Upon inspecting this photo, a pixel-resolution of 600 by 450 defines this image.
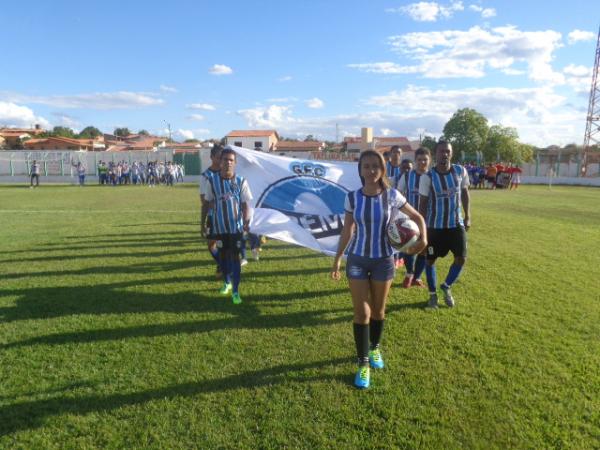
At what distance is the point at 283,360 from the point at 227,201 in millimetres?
2549

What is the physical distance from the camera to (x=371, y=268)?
3.72 meters

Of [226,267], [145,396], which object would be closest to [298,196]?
Answer: [226,267]

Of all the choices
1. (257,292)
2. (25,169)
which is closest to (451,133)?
(25,169)

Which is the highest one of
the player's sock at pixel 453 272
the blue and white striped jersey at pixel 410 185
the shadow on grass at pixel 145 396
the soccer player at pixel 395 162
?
the soccer player at pixel 395 162

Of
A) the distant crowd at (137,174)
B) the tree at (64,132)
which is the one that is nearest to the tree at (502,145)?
the distant crowd at (137,174)

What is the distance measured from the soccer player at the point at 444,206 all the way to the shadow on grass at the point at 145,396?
2.33m

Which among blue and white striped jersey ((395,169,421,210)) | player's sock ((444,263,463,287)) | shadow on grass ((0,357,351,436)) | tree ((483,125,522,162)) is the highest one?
tree ((483,125,522,162))

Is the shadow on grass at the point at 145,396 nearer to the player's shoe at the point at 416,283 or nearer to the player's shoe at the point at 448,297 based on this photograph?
the player's shoe at the point at 448,297

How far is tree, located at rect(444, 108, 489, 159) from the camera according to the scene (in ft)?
175

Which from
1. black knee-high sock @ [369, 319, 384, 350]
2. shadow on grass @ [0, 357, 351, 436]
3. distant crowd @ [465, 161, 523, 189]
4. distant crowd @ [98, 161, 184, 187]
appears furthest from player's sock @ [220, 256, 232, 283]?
distant crowd @ [98, 161, 184, 187]

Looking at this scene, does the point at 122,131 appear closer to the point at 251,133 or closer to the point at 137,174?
the point at 251,133

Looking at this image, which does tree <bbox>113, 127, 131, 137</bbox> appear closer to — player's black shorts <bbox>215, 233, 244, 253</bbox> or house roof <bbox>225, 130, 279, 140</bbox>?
house roof <bbox>225, 130, 279, 140</bbox>

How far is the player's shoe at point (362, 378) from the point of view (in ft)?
12.3

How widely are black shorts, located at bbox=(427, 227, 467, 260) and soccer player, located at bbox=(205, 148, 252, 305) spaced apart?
8.59 feet
